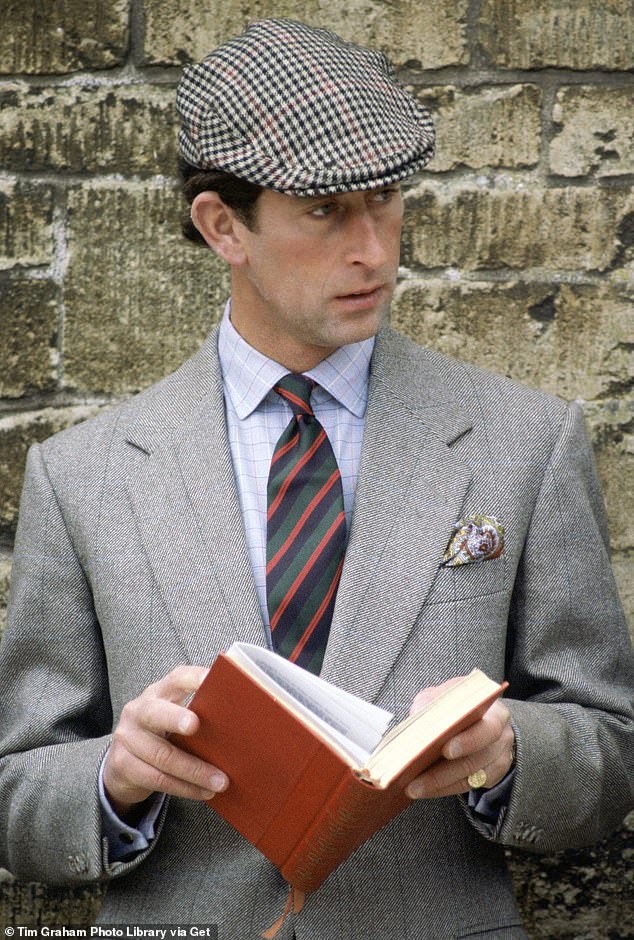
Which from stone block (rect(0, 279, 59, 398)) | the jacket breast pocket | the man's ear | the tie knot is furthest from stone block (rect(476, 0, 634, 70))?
the jacket breast pocket

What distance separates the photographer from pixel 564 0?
Answer: 2.77 m

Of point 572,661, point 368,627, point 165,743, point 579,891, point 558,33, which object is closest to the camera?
point 165,743

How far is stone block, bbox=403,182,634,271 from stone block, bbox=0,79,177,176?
25.5 inches

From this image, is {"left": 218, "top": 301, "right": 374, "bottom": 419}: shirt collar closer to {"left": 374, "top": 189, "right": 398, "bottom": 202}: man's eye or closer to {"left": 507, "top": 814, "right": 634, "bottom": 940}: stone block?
{"left": 374, "top": 189, "right": 398, "bottom": 202}: man's eye

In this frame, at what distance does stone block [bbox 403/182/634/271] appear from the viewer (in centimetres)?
281

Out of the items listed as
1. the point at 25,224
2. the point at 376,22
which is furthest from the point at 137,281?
the point at 376,22

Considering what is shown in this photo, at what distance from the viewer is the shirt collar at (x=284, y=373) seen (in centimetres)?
218

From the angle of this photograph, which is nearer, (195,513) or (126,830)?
(126,830)

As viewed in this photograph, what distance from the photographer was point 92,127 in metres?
2.88

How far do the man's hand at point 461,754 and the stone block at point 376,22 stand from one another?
174 centimetres

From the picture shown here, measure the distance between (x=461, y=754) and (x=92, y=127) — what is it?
6.32 ft

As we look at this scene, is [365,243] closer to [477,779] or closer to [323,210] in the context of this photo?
[323,210]

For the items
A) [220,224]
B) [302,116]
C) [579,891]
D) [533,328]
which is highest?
[302,116]

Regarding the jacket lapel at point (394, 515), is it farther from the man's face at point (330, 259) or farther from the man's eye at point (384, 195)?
the man's eye at point (384, 195)
